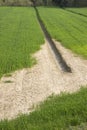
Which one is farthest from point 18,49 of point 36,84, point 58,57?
point 36,84

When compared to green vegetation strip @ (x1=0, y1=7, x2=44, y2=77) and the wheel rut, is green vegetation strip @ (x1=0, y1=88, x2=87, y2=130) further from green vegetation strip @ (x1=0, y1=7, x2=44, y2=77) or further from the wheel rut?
the wheel rut

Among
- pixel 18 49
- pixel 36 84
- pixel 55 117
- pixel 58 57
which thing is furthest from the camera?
pixel 18 49

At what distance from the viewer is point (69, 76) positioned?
16.5m

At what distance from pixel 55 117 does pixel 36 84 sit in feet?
13.9

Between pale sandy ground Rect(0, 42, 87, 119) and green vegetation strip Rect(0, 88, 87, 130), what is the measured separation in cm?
74

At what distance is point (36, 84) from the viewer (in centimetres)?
1511

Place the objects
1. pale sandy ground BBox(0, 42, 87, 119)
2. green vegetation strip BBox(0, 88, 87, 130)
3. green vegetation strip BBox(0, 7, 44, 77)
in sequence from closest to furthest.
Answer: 1. green vegetation strip BBox(0, 88, 87, 130)
2. pale sandy ground BBox(0, 42, 87, 119)
3. green vegetation strip BBox(0, 7, 44, 77)

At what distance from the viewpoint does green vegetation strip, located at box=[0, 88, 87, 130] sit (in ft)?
33.9

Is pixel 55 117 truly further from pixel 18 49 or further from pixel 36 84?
pixel 18 49

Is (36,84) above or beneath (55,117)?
beneath

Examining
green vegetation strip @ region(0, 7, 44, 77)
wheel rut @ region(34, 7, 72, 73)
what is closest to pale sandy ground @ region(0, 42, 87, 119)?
wheel rut @ region(34, 7, 72, 73)

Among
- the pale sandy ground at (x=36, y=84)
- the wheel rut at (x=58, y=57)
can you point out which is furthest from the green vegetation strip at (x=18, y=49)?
the wheel rut at (x=58, y=57)

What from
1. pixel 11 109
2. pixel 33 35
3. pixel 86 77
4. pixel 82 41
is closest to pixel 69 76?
pixel 86 77

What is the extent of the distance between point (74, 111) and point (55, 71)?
6269 millimetres
